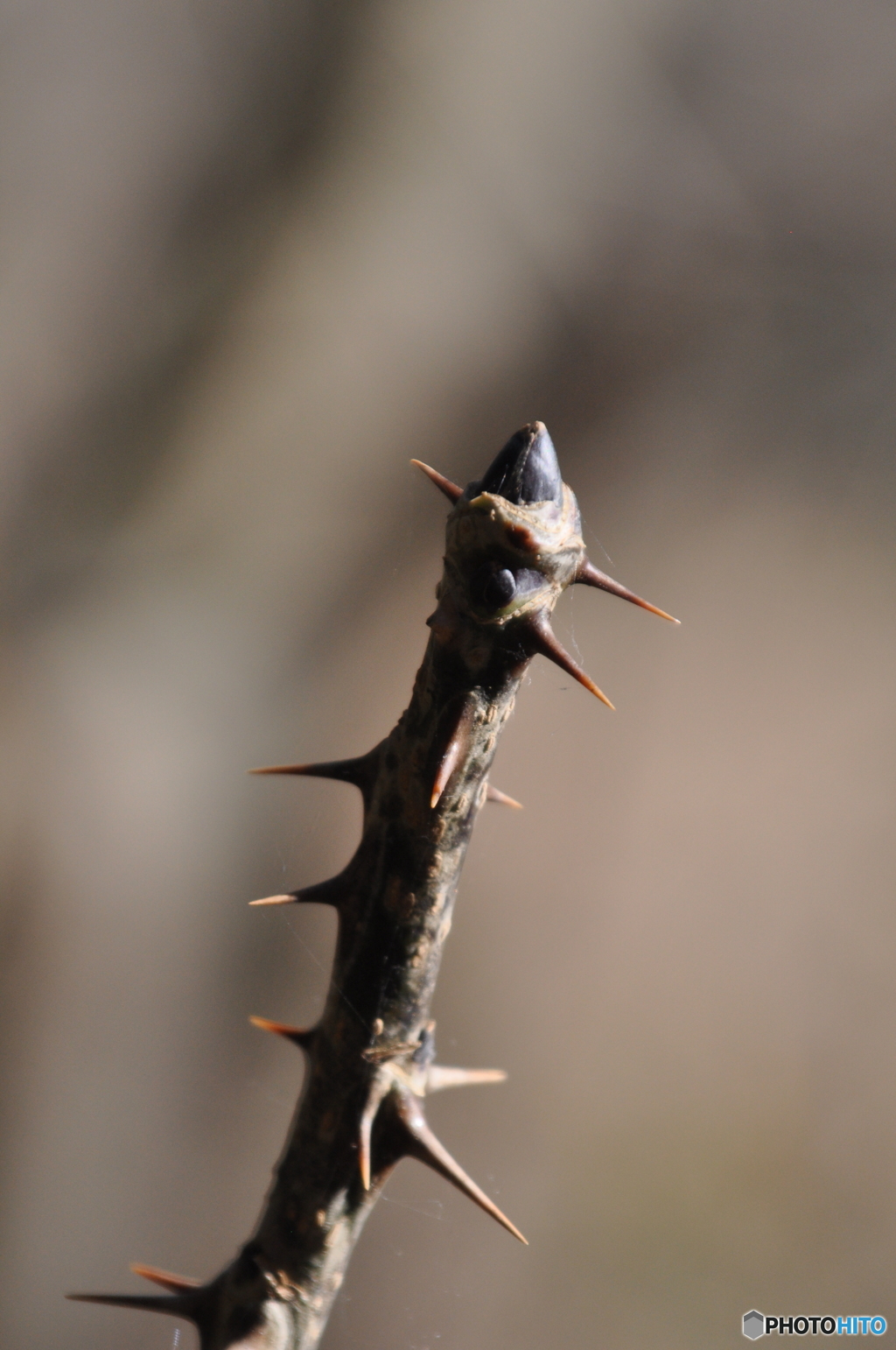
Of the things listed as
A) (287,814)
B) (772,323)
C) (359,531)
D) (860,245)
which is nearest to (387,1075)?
→ (287,814)

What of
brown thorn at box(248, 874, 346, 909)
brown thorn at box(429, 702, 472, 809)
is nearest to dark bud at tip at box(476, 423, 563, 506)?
brown thorn at box(429, 702, 472, 809)

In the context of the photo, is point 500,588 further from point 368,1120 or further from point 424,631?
point 424,631

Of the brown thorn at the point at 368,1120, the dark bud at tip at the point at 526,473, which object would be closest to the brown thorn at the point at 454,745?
the dark bud at tip at the point at 526,473

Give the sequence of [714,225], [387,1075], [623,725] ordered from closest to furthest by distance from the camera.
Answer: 1. [387,1075]
2. [714,225]
3. [623,725]

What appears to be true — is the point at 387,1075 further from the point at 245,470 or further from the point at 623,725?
the point at 245,470

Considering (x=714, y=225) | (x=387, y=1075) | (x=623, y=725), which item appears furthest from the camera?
(x=623, y=725)

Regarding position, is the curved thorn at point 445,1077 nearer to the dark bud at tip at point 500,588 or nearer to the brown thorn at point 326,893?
the brown thorn at point 326,893

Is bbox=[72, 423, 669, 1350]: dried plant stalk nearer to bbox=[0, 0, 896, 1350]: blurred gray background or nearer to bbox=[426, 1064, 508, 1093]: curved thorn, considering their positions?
bbox=[426, 1064, 508, 1093]: curved thorn
